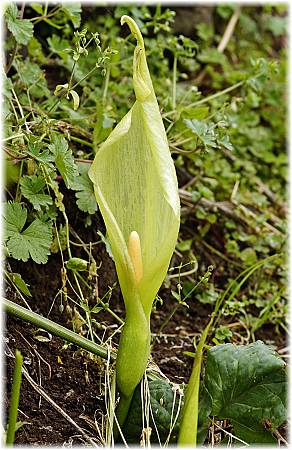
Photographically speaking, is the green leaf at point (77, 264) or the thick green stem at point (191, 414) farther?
the green leaf at point (77, 264)

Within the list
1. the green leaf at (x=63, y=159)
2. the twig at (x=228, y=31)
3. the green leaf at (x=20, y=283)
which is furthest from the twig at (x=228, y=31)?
the green leaf at (x=20, y=283)

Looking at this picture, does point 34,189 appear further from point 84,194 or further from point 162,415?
Answer: point 162,415

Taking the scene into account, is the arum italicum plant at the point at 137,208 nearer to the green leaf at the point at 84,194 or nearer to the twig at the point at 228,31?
the green leaf at the point at 84,194

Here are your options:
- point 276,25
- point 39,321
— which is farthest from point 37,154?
point 276,25

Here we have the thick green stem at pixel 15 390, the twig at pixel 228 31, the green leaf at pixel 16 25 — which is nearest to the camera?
the thick green stem at pixel 15 390

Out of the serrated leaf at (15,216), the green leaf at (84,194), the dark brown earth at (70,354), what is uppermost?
the serrated leaf at (15,216)

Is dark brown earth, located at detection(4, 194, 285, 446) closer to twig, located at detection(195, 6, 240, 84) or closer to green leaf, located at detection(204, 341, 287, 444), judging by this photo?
green leaf, located at detection(204, 341, 287, 444)

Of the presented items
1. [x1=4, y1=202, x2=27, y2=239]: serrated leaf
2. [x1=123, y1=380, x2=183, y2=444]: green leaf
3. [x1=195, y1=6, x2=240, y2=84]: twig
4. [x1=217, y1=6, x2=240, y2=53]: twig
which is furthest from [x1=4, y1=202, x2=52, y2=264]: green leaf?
[x1=217, y1=6, x2=240, y2=53]: twig

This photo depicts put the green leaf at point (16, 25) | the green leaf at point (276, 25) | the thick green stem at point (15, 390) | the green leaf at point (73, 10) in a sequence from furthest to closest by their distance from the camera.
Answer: the green leaf at point (276, 25) < the green leaf at point (73, 10) < the green leaf at point (16, 25) < the thick green stem at point (15, 390)

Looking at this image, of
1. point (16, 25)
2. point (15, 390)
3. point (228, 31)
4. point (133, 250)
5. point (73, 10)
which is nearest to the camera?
point (15, 390)
